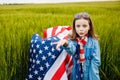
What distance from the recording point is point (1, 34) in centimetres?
370

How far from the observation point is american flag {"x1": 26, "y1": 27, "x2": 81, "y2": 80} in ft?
11.0

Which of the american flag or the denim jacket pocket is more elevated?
the denim jacket pocket

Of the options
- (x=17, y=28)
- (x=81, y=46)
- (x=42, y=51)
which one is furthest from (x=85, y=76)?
(x=17, y=28)

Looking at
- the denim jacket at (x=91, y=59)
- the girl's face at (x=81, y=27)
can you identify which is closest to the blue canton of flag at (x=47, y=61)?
the denim jacket at (x=91, y=59)

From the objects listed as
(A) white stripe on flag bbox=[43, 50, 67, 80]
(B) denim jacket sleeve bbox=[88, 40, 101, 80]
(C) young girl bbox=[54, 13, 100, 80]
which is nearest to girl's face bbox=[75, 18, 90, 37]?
(C) young girl bbox=[54, 13, 100, 80]

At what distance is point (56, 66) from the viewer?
3346 millimetres

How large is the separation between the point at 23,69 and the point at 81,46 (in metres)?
0.76

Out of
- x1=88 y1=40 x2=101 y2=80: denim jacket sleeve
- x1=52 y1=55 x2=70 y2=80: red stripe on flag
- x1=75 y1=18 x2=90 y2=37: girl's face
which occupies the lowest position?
x1=52 y1=55 x2=70 y2=80: red stripe on flag

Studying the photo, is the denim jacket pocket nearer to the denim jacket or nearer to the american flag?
the denim jacket

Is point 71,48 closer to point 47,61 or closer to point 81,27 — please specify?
point 81,27

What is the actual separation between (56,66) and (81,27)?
47cm

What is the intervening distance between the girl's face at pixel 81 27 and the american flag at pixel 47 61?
1.13 ft

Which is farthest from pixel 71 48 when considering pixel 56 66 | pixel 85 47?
pixel 56 66

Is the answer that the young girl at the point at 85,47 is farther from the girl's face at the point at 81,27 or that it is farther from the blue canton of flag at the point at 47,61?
the blue canton of flag at the point at 47,61
